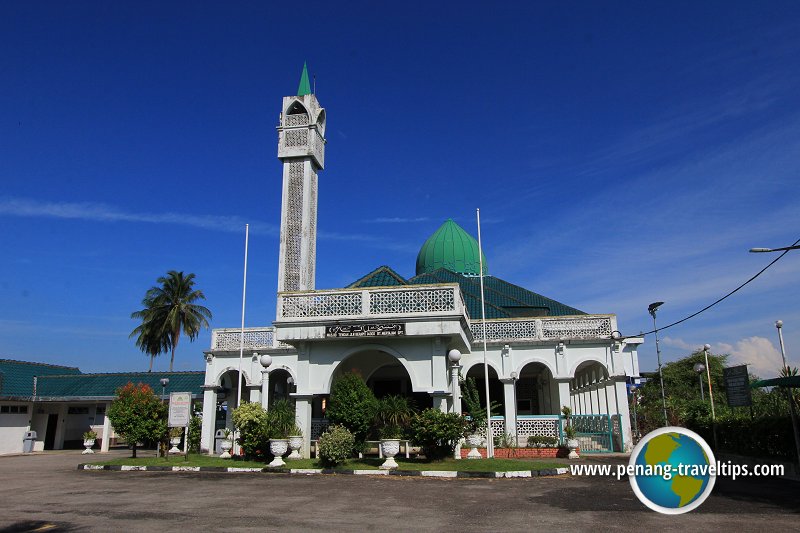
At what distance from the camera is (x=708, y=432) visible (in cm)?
2067

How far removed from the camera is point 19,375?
3372 centimetres

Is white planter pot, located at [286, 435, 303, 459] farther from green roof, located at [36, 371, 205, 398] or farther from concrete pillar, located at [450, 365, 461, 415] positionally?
green roof, located at [36, 371, 205, 398]

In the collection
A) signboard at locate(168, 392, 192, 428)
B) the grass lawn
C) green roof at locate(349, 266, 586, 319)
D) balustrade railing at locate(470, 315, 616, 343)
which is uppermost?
green roof at locate(349, 266, 586, 319)

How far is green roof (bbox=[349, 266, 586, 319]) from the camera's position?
84.7ft

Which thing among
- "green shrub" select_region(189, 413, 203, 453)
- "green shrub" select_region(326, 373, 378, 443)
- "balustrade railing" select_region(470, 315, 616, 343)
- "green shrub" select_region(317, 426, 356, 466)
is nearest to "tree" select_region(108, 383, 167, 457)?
"green shrub" select_region(189, 413, 203, 453)

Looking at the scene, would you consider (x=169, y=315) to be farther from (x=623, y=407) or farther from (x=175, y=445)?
(x=623, y=407)

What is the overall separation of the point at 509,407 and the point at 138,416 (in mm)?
13534

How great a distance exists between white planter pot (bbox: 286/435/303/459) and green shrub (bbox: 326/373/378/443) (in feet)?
4.13

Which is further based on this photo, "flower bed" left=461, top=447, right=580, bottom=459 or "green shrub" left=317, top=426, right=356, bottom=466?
"flower bed" left=461, top=447, right=580, bottom=459

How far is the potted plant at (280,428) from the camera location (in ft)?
53.0

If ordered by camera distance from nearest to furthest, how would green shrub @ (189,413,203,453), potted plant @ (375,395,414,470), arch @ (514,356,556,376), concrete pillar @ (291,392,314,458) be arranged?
1. potted plant @ (375,395,414,470)
2. concrete pillar @ (291,392,314,458)
3. arch @ (514,356,556,376)
4. green shrub @ (189,413,203,453)

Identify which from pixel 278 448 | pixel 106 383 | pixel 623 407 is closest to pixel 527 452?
pixel 623 407

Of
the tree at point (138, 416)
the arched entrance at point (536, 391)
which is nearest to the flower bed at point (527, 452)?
the arched entrance at point (536, 391)

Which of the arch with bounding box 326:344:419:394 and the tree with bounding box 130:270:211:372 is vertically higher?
the tree with bounding box 130:270:211:372
